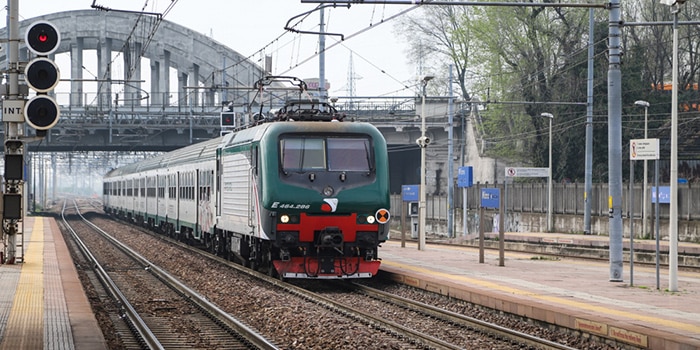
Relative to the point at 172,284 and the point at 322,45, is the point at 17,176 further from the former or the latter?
the point at 322,45

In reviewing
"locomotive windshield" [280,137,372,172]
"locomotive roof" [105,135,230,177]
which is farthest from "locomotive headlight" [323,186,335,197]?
"locomotive roof" [105,135,230,177]

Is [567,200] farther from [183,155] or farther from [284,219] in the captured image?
[284,219]

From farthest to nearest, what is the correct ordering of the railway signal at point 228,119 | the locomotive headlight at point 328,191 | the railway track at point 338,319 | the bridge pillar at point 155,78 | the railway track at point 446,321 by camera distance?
1. the bridge pillar at point 155,78
2. the railway signal at point 228,119
3. the locomotive headlight at point 328,191
4. the railway track at point 338,319
5. the railway track at point 446,321

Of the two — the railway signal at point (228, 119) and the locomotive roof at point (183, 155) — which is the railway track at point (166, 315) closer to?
the locomotive roof at point (183, 155)

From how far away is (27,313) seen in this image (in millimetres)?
13484

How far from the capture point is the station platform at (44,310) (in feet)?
36.7

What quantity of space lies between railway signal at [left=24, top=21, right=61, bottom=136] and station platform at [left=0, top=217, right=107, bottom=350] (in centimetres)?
250

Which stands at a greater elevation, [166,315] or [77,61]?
[77,61]

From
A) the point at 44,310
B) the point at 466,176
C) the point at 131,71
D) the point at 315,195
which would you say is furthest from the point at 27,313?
the point at 466,176

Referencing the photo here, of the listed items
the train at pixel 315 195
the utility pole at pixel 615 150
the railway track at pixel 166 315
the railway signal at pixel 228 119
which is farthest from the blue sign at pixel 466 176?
the utility pole at pixel 615 150

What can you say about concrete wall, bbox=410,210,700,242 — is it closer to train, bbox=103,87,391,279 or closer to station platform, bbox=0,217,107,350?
train, bbox=103,87,391,279

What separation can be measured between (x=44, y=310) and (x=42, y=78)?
3.36 metres

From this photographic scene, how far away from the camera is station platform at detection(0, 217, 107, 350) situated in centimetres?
1119

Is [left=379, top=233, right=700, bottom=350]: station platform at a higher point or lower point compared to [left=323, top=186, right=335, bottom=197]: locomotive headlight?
lower
